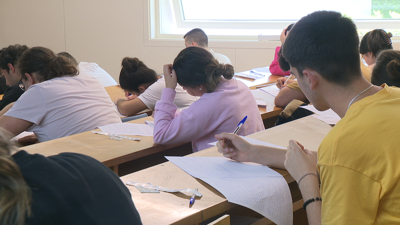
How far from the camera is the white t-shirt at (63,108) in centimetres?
217

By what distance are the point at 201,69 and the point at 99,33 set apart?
4845mm

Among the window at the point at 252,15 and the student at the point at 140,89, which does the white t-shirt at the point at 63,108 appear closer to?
the student at the point at 140,89

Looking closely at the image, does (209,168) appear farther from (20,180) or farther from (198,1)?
(198,1)

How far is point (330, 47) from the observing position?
1.02 meters

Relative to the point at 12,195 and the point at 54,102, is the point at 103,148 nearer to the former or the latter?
the point at 54,102

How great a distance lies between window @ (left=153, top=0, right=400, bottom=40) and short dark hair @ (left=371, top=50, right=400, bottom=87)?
3810 mm

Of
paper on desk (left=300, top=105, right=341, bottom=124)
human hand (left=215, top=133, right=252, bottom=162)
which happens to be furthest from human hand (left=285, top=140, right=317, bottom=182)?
paper on desk (left=300, top=105, right=341, bottom=124)

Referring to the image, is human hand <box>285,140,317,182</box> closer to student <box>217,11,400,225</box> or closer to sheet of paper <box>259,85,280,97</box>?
student <box>217,11,400,225</box>

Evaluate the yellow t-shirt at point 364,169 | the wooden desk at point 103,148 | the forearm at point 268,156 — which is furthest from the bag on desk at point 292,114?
the yellow t-shirt at point 364,169

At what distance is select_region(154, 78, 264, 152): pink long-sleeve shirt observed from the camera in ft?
6.06

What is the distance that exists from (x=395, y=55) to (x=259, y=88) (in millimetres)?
1804

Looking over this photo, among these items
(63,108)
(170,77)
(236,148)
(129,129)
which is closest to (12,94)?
(63,108)

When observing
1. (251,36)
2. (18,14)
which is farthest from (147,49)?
(18,14)

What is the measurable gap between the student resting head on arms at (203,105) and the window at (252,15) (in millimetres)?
3634
